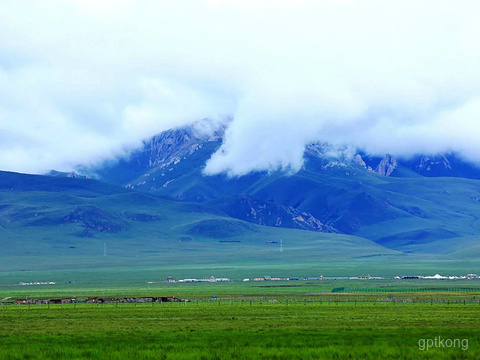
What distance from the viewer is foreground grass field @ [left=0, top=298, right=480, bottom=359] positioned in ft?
180

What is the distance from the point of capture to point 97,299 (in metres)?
132

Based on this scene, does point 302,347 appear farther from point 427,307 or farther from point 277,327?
point 427,307

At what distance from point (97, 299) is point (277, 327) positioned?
202 ft

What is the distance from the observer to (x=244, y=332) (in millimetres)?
70938

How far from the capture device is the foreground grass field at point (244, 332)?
55000 millimetres

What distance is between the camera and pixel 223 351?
184 feet

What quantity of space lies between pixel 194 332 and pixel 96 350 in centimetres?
1582

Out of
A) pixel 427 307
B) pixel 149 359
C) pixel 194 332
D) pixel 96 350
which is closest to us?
pixel 149 359

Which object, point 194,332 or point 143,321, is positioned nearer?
point 194,332

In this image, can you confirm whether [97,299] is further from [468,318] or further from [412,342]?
[412,342]

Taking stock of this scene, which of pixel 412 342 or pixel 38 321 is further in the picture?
pixel 38 321

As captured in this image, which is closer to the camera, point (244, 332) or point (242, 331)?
point (244, 332)

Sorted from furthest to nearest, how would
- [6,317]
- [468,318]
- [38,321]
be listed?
[6,317] < [38,321] < [468,318]

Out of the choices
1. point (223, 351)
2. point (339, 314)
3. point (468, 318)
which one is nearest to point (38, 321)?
point (339, 314)
